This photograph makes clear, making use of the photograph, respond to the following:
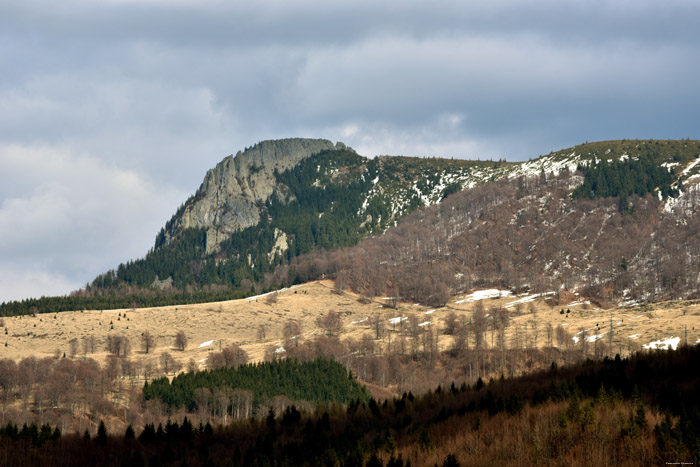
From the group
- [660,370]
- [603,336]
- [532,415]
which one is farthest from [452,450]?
[603,336]

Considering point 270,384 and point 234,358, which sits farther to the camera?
point 234,358

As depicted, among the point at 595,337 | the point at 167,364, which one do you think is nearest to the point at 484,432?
the point at 595,337

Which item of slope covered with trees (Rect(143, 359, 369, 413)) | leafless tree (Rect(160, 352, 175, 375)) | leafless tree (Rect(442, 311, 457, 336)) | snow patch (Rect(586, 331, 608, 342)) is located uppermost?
leafless tree (Rect(442, 311, 457, 336))

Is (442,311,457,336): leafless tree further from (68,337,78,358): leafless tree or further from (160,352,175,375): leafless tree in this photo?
(68,337,78,358): leafless tree

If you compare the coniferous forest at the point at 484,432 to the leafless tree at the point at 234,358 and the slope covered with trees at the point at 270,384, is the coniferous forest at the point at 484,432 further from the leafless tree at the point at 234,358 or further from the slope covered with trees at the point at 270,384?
the leafless tree at the point at 234,358

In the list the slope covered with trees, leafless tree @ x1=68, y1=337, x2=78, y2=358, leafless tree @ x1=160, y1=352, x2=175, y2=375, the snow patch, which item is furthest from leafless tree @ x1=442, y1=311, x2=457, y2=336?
leafless tree @ x1=68, y1=337, x2=78, y2=358

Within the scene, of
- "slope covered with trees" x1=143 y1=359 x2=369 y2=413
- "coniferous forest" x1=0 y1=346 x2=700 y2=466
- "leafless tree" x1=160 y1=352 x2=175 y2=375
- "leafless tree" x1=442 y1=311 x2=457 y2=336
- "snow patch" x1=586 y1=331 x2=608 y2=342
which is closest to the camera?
"coniferous forest" x1=0 y1=346 x2=700 y2=466

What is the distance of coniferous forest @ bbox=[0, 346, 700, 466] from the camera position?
20375mm

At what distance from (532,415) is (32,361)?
537ft

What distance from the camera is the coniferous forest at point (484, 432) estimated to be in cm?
2038

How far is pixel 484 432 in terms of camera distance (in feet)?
80.2

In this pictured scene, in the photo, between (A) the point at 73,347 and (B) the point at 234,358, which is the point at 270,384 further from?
(A) the point at 73,347

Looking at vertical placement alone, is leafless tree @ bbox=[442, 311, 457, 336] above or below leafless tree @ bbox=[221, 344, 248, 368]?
above

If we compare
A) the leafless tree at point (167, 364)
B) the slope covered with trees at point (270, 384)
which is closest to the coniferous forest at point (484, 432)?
the slope covered with trees at point (270, 384)
